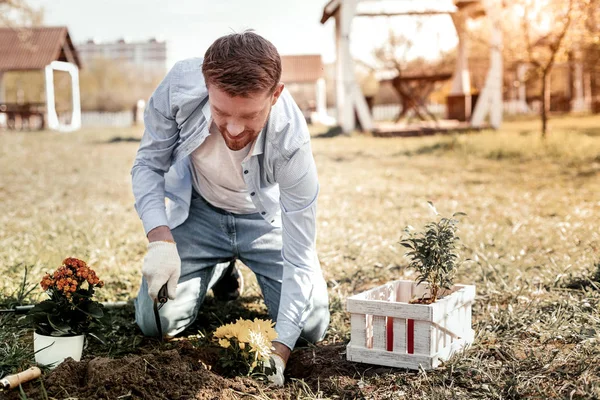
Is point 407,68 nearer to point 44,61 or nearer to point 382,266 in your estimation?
point 44,61

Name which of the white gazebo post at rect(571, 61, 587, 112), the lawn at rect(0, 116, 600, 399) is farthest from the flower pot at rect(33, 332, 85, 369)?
the white gazebo post at rect(571, 61, 587, 112)

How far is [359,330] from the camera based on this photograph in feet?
8.32

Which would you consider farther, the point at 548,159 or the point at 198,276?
the point at 548,159

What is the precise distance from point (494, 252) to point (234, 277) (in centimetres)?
164

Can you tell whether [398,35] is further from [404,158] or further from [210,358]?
[210,358]

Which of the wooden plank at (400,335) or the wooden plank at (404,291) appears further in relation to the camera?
the wooden plank at (404,291)

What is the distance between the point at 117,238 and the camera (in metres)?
4.94

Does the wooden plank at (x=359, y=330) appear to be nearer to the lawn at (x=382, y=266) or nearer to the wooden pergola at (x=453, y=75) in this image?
the lawn at (x=382, y=266)

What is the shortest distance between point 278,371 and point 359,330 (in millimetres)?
350

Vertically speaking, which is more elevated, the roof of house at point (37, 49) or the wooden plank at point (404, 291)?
the roof of house at point (37, 49)

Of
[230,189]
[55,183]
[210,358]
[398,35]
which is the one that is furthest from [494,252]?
[398,35]

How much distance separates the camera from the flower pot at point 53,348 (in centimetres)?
243

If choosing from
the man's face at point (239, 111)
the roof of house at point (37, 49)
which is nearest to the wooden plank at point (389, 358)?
the man's face at point (239, 111)

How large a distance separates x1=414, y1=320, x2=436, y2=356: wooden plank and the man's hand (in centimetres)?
50
